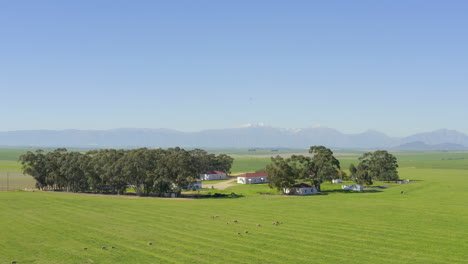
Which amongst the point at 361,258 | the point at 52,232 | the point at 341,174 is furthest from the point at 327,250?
the point at 341,174

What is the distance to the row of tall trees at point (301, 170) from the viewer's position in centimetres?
10838

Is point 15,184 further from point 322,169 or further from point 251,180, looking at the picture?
point 322,169

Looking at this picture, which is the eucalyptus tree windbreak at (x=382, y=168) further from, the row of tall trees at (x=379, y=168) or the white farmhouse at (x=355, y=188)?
the white farmhouse at (x=355, y=188)

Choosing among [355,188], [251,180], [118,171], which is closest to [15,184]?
[118,171]

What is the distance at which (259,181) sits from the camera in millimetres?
145500

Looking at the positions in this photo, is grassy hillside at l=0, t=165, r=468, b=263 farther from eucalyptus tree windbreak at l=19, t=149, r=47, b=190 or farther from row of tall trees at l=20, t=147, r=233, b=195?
eucalyptus tree windbreak at l=19, t=149, r=47, b=190

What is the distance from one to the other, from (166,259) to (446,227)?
40.8 meters

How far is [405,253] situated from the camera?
138ft

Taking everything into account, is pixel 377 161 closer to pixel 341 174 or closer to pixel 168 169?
pixel 341 174

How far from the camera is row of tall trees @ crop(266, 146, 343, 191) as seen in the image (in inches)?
4267

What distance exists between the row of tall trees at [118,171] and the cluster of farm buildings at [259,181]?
10.0 meters

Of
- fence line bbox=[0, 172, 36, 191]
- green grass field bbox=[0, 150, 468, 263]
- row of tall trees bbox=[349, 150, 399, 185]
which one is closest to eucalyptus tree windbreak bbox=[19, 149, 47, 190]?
fence line bbox=[0, 172, 36, 191]

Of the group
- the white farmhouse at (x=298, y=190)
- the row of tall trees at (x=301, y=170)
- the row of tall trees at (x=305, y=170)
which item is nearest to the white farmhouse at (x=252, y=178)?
the row of tall trees at (x=305, y=170)

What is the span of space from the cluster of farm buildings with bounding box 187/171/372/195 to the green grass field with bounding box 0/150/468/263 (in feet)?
84.4
